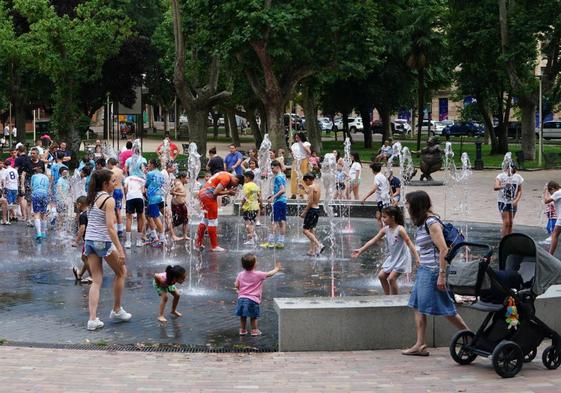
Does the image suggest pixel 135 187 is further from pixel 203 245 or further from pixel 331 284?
pixel 331 284

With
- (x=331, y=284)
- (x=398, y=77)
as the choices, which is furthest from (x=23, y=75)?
(x=331, y=284)

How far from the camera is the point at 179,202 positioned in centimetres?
1805

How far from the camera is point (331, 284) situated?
13.7 m

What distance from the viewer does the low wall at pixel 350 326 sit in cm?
972

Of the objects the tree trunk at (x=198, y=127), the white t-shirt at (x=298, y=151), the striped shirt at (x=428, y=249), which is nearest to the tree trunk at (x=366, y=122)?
the tree trunk at (x=198, y=127)

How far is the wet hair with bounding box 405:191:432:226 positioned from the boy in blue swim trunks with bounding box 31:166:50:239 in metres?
11.2

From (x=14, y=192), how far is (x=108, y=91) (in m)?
34.3

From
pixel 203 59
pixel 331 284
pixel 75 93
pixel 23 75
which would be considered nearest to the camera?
pixel 331 284

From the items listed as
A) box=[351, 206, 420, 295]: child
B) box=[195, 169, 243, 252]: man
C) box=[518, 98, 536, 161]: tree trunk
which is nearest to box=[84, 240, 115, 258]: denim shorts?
box=[351, 206, 420, 295]: child

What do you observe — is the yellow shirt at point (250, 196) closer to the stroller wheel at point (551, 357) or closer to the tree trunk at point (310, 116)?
the stroller wheel at point (551, 357)

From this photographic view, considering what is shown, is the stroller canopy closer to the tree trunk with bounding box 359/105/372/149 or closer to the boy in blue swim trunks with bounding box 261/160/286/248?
the boy in blue swim trunks with bounding box 261/160/286/248

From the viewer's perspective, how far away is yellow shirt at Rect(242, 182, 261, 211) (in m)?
17.2

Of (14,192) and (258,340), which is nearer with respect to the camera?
(258,340)

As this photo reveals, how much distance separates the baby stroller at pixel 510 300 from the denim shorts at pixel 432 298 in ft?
1.15
